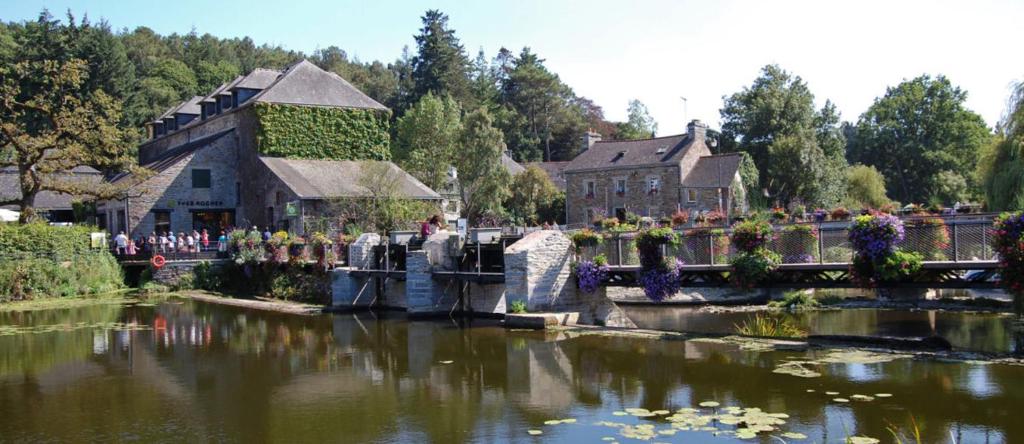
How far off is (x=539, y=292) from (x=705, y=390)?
8324mm

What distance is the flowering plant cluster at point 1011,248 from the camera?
1409 centimetres

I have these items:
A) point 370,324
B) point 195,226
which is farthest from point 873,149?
point 370,324

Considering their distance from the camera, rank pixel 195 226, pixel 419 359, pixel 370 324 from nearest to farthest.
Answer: pixel 419 359 → pixel 370 324 → pixel 195 226

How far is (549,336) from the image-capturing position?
1869cm

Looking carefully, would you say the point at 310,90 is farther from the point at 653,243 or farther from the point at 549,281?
the point at 653,243

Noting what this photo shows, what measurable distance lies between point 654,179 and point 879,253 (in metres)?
33.4

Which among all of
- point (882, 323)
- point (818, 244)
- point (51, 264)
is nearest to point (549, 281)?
point (818, 244)

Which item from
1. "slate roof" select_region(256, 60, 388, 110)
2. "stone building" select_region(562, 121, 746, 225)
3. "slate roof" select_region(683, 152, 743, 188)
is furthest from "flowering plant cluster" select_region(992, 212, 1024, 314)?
"slate roof" select_region(256, 60, 388, 110)

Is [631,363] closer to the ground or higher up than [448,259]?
closer to the ground

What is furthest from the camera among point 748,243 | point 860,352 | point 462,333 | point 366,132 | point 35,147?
point 366,132

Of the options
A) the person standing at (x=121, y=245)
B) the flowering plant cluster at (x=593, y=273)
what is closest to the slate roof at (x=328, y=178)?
the person standing at (x=121, y=245)

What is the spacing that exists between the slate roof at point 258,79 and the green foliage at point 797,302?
29.4m

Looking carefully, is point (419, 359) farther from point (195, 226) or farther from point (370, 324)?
point (195, 226)

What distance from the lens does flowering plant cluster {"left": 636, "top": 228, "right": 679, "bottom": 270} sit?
1877cm
